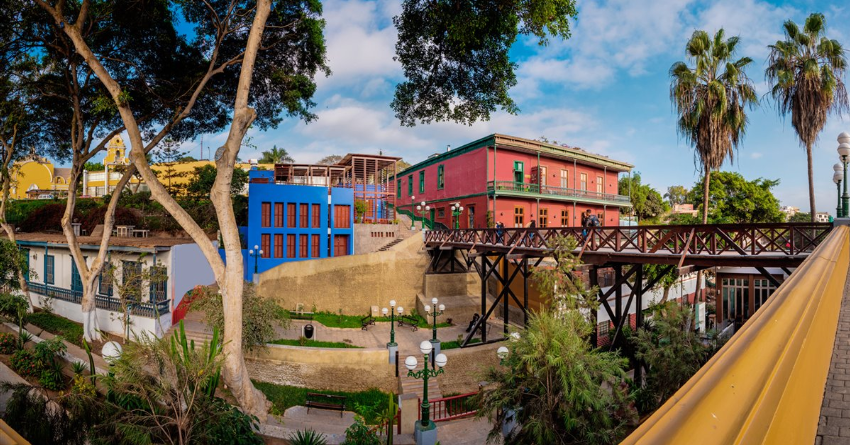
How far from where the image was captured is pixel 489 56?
11.9 m

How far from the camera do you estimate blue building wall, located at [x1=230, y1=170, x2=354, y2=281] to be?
25906 millimetres

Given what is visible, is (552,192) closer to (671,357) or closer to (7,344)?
(671,357)

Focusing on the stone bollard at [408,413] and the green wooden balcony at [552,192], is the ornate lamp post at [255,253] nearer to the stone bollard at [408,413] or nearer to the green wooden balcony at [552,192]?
the green wooden balcony at [552,192]

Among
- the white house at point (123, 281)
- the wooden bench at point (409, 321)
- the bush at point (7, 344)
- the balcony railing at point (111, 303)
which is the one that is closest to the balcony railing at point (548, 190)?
the wooden bench at point (409, 321)

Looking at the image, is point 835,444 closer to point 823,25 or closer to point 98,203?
point 823,25

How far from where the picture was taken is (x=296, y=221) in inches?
1069

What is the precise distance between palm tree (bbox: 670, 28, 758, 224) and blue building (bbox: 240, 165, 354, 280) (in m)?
20.8

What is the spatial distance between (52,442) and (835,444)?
8599 mm

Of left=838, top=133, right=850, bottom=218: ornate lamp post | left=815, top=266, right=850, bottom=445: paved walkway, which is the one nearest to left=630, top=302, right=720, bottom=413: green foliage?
left=838, top=133, right=850, bottom=218: ornate lamp post

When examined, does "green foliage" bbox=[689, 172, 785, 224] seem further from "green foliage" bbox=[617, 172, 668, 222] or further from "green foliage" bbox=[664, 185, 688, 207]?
"green foliage" bbox=[664, 185, 688, 207]

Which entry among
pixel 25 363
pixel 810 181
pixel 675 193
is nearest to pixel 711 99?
pixel 810 181

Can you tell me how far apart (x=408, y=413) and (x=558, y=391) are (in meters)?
6.45

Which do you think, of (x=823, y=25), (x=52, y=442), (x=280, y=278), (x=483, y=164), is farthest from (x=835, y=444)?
(x=483, y=164)

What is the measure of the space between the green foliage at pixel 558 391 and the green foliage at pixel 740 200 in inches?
1204
